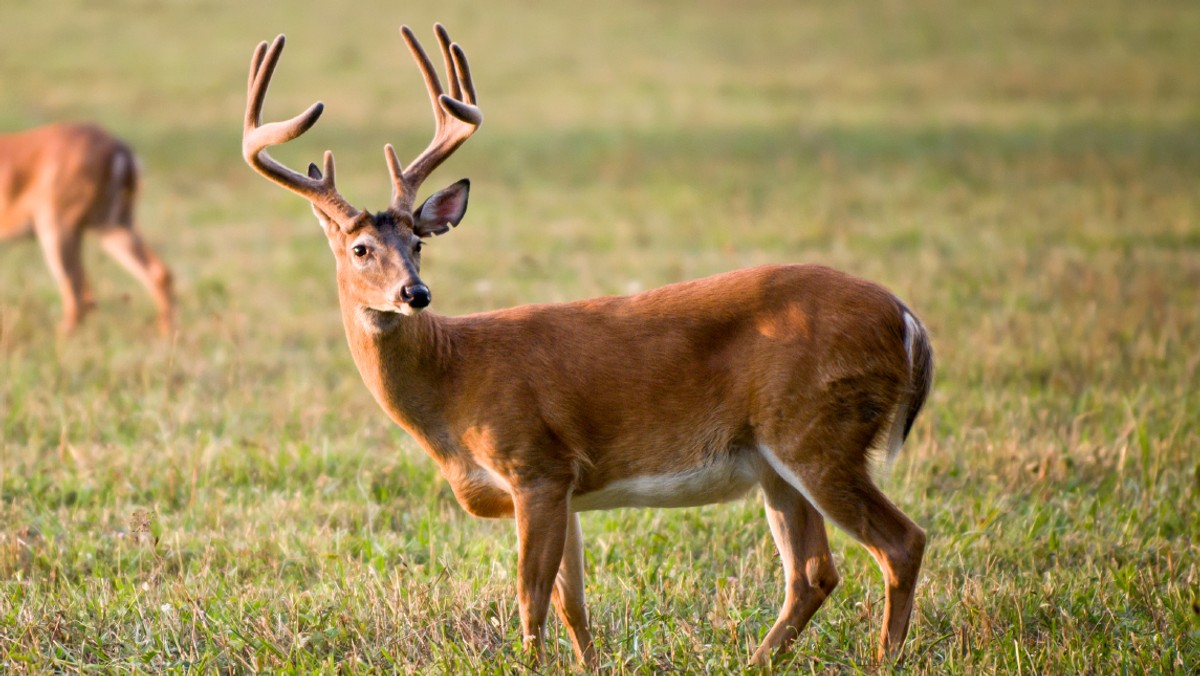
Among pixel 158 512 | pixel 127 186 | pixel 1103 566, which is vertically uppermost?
pixel 127 186

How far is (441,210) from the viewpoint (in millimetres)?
4891

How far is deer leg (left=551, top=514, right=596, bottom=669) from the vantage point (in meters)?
4.70

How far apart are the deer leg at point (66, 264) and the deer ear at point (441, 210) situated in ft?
16.9

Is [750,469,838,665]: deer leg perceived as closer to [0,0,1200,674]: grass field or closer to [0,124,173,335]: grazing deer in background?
[0,0,1200,674]: grass field

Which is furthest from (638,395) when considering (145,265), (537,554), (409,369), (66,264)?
(66,264)

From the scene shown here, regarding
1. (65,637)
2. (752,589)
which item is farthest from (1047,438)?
(65,637)

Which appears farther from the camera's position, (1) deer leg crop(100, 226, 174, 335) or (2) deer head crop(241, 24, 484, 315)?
(1) deer leg crop(100, 226, 174, 335)

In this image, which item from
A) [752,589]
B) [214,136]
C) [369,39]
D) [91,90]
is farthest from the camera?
[369,39]

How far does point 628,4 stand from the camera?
1377 inches

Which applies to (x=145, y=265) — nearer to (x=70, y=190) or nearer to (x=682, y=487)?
(x=70, y=190)

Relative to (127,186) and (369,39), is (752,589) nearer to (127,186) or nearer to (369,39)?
(127,186)

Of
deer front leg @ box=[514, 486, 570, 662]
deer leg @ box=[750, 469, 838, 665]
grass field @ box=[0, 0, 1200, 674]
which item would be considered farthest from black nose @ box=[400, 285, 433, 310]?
deer leg @ box=[750, 469, 838, 665]

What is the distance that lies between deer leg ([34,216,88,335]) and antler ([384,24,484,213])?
4.91 metres

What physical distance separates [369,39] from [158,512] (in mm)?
23935
